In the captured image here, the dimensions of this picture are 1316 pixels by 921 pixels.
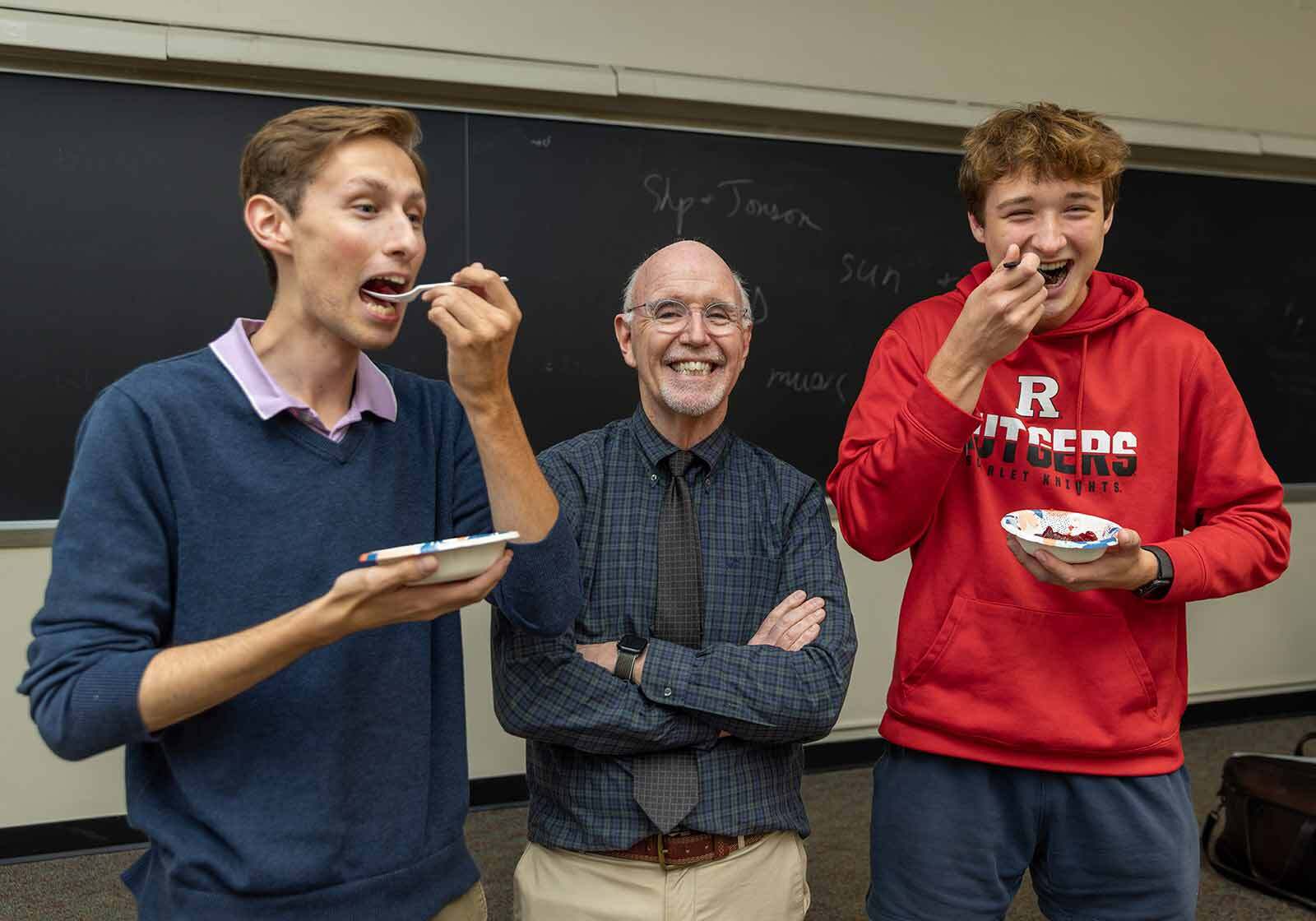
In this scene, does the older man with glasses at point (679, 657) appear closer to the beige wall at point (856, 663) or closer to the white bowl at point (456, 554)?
the white bowl at point (456, 554)

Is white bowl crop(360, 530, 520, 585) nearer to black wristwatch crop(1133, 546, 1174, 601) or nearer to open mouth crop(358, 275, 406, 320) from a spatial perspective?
open mouth crop(358, 275, 406, 320)

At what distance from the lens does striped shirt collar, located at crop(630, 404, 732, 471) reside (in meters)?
1.70

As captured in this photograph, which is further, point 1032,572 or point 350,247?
point 1032,572

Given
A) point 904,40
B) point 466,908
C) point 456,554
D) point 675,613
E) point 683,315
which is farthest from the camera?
point 904,40

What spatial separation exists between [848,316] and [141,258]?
206 cm

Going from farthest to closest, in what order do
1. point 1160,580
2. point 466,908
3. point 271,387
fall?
point 1160,580 < point 466,908 < point 271,387

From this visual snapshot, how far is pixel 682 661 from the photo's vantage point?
59.9 inches

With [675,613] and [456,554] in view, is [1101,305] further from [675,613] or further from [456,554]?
[456,554]

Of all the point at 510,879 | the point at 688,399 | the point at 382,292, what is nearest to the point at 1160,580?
the point at 688,399

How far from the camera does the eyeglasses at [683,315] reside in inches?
67.5

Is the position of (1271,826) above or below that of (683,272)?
below

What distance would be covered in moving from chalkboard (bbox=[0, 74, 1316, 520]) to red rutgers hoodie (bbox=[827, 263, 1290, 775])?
5.64 feet

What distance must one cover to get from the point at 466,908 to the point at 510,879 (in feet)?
5.24

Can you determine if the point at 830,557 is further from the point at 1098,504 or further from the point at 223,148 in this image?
the point at 223,148
